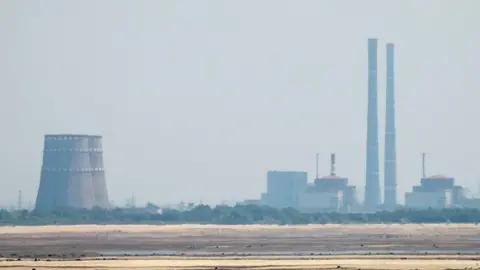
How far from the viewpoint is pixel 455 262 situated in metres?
83.6

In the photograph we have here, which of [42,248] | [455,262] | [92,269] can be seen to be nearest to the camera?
[92,269]

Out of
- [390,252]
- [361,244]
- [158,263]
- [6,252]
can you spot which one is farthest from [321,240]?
[158,263]

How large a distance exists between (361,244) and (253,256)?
2530 cm

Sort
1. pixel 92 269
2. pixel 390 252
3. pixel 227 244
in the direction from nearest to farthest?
pixel 92 269 < pixel 390 252 < pixel 227 244

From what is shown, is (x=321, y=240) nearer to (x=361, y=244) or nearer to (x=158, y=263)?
(x=361, y=244)

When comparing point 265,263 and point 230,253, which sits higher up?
point 230,253

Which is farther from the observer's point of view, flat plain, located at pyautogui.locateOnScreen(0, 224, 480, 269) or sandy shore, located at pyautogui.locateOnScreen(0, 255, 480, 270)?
flat plain, located at pyautogui.locateOnScreen(0, 224, 480, 269)

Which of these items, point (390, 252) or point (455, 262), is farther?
point (390, 252)

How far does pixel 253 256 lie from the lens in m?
91.8

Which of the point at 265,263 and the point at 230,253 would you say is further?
the point at 230,253

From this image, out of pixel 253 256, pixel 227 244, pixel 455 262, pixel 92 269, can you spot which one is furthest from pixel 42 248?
pixel 455 262

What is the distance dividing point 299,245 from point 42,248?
23.0 metres

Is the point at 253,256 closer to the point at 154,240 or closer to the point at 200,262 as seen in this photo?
the point at 200,262

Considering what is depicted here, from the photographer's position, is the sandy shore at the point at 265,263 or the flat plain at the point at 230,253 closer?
the sandy shore at the point at 265,263
